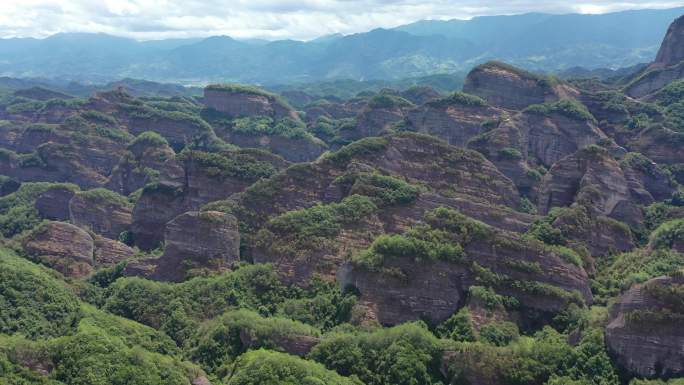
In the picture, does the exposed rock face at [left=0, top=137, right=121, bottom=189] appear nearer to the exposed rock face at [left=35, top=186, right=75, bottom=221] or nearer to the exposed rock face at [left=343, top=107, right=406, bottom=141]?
the exposed rock face at [left=35, top=186, right=75, bottom=221]

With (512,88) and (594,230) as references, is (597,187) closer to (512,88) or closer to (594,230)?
(594,230)

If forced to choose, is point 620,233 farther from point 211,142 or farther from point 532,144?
point 211,142

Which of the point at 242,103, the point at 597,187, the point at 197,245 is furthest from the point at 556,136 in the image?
the point at 242,103

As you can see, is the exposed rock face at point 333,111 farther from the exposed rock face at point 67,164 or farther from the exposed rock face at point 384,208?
the exposed rock face at point 384,208

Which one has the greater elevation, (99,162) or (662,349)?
(662,349)

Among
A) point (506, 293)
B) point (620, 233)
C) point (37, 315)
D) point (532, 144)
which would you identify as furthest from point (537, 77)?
point (37, 315)

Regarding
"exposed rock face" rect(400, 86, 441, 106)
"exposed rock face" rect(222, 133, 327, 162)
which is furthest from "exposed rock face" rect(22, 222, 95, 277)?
"exposed rock face" rect(400, 86, 441, 106)

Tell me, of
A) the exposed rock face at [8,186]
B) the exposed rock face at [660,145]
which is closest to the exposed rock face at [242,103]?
the exposed rock face at [8,186]

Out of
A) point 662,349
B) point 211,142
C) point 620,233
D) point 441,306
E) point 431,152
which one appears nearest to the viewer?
point 662,349
